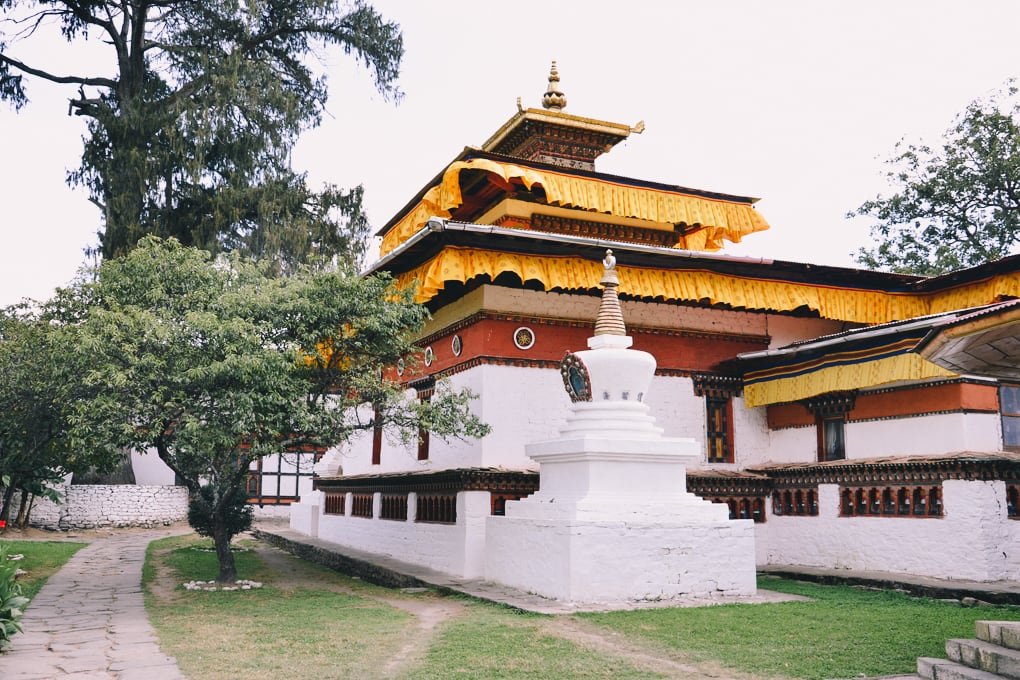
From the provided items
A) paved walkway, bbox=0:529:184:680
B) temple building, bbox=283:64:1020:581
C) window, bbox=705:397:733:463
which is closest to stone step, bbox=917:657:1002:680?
paved walkway, bbox=0:529:184:680

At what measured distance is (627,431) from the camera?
9539mm

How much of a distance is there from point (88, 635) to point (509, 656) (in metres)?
3.66

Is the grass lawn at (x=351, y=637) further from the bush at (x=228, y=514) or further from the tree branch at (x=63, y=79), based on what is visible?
the tree branch at (x=63, y=79)

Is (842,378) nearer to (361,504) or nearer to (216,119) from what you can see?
(361,504)

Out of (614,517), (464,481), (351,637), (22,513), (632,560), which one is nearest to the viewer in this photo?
(351,637)

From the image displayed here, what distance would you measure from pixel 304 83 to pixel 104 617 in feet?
58.2

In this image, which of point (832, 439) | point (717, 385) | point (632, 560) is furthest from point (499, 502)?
point (832, 439)

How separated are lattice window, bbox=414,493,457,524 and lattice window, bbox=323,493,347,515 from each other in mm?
3938

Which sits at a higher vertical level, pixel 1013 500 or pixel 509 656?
pixel 1013 500

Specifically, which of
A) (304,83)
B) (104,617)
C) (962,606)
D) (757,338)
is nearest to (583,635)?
(962,606)

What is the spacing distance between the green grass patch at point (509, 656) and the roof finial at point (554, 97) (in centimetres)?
1049

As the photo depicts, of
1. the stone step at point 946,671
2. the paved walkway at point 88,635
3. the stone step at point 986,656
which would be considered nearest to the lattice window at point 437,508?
the paved walkway at point 88,635

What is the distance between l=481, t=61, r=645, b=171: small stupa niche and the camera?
15.1 meters

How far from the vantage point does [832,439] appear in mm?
11695
